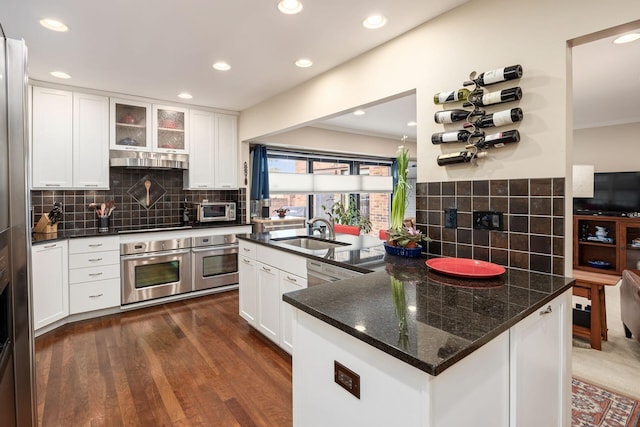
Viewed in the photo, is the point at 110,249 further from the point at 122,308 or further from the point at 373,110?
the point at 373,110

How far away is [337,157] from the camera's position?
234 inches

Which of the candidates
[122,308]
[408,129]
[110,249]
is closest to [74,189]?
[110,249]

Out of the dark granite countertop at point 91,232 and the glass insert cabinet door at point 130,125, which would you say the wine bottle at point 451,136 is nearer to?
the dark granite countertop at point 91,232

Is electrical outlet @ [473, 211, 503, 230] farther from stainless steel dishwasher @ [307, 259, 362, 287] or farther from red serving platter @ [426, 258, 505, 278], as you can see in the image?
stainless steel dishwasher @ [307, 259, 362, 287]

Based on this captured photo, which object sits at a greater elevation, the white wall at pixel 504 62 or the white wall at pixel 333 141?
the white wall at pixel 333 141

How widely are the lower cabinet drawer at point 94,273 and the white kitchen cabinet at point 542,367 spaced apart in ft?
12.3

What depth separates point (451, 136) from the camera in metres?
1.92

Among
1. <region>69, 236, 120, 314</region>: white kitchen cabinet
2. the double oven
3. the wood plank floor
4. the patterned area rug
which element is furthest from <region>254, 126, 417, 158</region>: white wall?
the patterned area rug

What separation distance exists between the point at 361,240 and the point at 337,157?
3.36 m

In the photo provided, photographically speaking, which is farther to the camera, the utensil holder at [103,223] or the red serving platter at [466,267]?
the utensil holder at [103,223]

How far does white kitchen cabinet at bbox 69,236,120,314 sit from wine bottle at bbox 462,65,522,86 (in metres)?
3.70

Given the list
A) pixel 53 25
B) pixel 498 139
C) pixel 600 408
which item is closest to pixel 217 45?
pixel 53 25

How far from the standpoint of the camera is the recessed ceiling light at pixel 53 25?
213 cm

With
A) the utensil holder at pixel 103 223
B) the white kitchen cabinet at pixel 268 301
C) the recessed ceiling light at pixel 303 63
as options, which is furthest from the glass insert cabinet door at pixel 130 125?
the white kitchen cabinet at pixel 268 301
